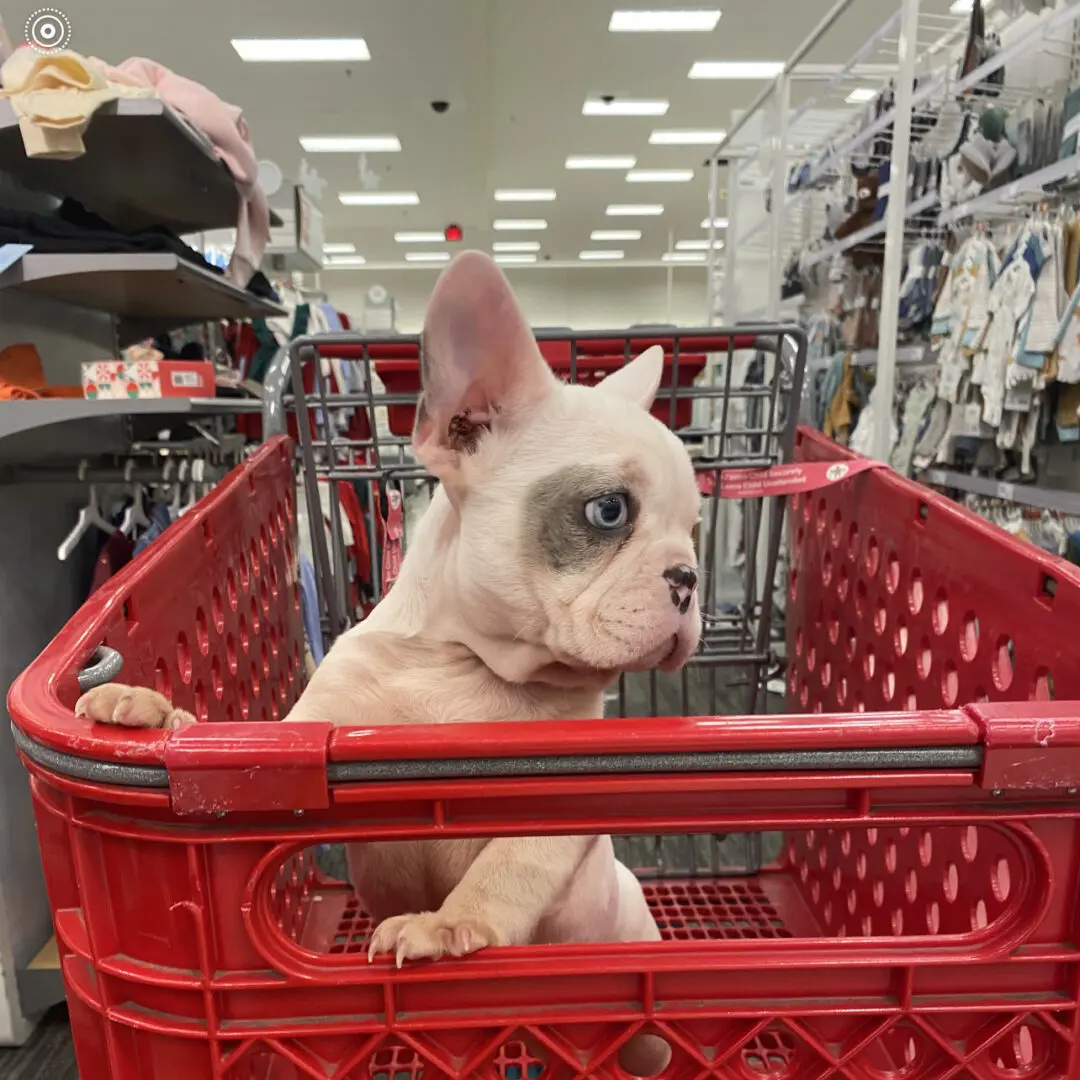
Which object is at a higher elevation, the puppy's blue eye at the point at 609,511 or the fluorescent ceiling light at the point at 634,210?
the fluorescent ceiling light at the point at 634,210

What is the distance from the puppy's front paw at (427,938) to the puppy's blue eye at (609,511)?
34 centimetres

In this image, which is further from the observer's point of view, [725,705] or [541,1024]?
[725,705]

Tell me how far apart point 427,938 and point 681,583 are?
1.19 feet

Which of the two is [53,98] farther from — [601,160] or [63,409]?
[601,160]

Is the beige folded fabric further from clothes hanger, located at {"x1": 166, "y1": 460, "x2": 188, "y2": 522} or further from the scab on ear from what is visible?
the scab on ear

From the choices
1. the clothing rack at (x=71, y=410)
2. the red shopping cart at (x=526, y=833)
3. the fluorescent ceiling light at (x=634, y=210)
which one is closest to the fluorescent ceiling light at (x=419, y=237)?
the fluorescent ceiling light at (x=634, y=210)

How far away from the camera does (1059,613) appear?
0.74 metres

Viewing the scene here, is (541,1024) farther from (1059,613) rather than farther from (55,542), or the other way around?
(55,542)

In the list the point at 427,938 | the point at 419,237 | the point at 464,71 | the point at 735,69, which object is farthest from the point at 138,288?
the point at 419,237

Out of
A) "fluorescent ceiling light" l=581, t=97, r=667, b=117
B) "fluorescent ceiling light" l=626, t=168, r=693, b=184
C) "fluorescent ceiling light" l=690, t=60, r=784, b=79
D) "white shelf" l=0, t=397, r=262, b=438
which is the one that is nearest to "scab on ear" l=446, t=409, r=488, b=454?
"white shelf" l=0, t=397, r=262, b=438

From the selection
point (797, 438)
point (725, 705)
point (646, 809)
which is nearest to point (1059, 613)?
point (646, 809)

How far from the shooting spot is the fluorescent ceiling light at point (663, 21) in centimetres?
Result: 529

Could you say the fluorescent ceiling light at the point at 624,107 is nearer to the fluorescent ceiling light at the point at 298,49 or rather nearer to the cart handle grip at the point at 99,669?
the fluorescent ceiling light at the point at 298,49

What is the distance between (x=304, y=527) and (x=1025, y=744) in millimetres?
2324
